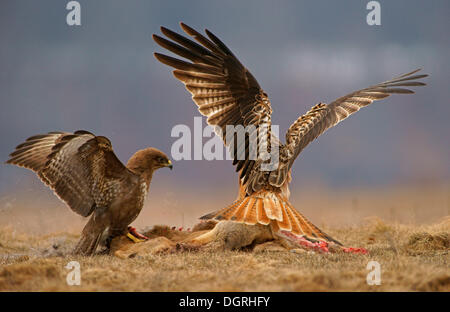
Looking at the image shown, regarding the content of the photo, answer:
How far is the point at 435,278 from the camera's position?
14.6 feet

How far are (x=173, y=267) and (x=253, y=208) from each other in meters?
1.46

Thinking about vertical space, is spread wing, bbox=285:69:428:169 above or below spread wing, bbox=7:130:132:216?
above

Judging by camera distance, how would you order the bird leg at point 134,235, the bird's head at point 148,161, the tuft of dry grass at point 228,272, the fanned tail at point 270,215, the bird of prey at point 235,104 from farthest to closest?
1. the bird leg at point 134,235
2. the bird's head at point 148,161
3. the bird of prey at point 235,104
4. the fanned tail at point 270,215
5. the tuft of dry grass at point 228,272

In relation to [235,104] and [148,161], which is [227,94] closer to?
[235,104]

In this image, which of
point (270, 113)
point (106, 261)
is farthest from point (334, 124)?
point (106, 261)

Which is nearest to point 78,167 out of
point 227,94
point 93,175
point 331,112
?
point 93,175

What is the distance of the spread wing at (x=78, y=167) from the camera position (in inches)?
261

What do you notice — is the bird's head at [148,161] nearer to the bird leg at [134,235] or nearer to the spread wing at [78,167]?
the spread wing at [78,167]

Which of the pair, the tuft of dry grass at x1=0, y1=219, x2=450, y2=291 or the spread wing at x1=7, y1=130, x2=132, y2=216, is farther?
the spread wing at x1=7, y1=130, x2=132, y2=216

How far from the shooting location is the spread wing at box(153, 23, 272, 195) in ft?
22.1

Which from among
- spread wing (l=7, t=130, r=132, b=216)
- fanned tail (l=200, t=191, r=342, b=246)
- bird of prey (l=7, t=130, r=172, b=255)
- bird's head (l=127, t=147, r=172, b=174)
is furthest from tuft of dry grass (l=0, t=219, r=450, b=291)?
bird's head (l=127, t=147, r=172, b=174)

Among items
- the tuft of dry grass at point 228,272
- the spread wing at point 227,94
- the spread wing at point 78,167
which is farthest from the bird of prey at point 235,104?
the spread wing at point 78,167

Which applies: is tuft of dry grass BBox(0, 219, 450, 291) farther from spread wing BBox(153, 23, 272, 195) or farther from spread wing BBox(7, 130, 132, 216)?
spread wing BBox(153, 23, 272, 195)
